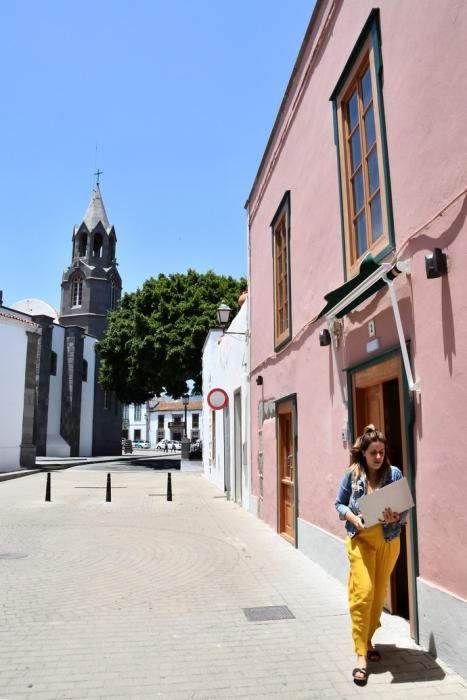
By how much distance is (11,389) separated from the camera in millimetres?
24406

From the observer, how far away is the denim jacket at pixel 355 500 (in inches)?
151

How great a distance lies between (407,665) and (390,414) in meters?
2.42

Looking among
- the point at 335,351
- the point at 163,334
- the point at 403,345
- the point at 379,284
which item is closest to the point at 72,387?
the point at 163,334

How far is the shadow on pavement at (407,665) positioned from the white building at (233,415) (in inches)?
303

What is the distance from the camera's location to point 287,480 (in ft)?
28.8

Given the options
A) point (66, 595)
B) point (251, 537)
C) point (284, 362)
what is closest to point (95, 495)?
point (251, 537)

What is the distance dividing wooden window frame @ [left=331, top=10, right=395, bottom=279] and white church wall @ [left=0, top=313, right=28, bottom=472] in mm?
21020

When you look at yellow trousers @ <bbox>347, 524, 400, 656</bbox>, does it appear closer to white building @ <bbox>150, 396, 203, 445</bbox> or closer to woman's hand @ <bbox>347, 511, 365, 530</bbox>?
woman's hand @ <bbox>347, 511, 365, 530</bbox>

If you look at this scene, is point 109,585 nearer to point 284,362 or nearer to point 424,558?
point 424,558

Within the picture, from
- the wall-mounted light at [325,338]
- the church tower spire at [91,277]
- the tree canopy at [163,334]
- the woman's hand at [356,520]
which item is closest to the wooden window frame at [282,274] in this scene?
the wall-mounted light at [325,338]

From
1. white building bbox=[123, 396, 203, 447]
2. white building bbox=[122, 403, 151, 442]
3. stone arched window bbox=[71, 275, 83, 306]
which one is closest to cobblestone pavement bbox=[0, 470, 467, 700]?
stone arched window bbox=[71, 275, 83, 306]

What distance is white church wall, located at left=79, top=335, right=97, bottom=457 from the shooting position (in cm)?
4575

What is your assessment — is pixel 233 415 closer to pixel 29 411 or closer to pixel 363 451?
pixel 363 451

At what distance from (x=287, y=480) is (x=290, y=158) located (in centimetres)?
510
